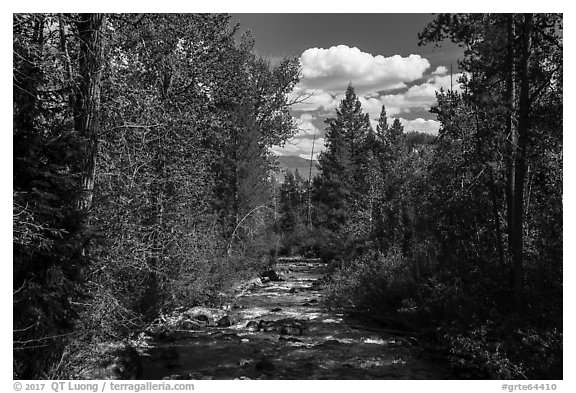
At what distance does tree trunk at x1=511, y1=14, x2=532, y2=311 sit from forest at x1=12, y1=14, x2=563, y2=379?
0.04 meters

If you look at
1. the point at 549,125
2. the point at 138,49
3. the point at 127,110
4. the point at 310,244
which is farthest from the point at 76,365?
the point at 310,244

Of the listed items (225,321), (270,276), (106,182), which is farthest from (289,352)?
(270,276)

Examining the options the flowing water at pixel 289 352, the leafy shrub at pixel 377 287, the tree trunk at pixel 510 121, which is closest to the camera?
the tree trunk at pixel 510 121

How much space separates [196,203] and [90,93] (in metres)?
9.83

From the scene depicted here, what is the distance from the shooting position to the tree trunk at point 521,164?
30.7 feet

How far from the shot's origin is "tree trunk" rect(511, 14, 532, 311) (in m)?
9.36

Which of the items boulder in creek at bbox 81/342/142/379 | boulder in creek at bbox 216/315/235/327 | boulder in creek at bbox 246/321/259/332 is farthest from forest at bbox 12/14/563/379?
boulder in creek at bbox 246/321/259/332

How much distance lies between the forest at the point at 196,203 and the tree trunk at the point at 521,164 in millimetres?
44

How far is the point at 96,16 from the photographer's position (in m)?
7.52

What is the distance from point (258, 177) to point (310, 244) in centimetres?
1647

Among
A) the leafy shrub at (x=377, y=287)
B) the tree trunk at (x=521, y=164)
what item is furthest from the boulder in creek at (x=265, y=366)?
the tree trunk at (x=521, y=164)

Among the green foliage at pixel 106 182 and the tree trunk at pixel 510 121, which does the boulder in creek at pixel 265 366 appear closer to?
the green foliage at pixel 106 182

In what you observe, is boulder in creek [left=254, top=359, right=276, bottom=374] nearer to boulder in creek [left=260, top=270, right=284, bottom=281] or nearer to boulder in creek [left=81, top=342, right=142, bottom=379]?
boulder in creek [left=81, top=342, right=142, bottom=379]
